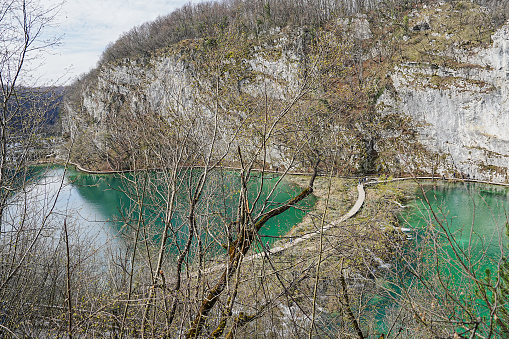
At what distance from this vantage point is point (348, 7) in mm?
36812

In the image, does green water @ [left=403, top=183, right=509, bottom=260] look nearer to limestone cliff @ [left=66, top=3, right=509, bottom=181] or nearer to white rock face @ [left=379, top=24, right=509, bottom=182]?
white rock face @ [left=379, top=24, right=509, bottom=182]

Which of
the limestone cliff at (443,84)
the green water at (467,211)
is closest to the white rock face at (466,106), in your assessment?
the limestone cliff at (443,84)

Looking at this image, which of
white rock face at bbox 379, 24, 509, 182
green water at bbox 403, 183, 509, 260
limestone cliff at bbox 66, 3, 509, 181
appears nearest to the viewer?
green water at bbox 403, 183, 509, 260

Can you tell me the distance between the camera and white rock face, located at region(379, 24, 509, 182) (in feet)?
71.6

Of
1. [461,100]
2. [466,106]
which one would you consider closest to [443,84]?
[461,100]

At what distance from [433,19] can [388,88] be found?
357 inches

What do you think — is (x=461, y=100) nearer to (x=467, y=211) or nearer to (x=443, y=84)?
(x=443, y=84)

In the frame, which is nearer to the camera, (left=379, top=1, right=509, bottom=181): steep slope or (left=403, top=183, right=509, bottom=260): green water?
(left=403, top=183, right=509, bottom=260): green water

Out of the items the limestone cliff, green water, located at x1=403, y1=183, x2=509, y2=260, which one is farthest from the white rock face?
green water, located at x1=403, y1=183, x2=509, y2=260

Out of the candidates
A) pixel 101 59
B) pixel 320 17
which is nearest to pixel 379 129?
pixel 320 17

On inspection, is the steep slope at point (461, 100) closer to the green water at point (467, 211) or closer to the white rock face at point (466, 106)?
the white rock face at point (466, 106)

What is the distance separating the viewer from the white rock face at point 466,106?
859 inches

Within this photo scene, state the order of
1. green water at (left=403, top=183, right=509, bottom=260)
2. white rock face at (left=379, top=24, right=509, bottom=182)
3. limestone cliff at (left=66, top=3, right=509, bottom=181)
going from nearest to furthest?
green water at (left=403, top=183, right=509, bottom=260), white rock face at (left=379, top=24, right=509, bottom=182), limestone cliff at (left=66, top=3, right=509, bottom=181)

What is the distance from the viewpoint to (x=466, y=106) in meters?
23.6
